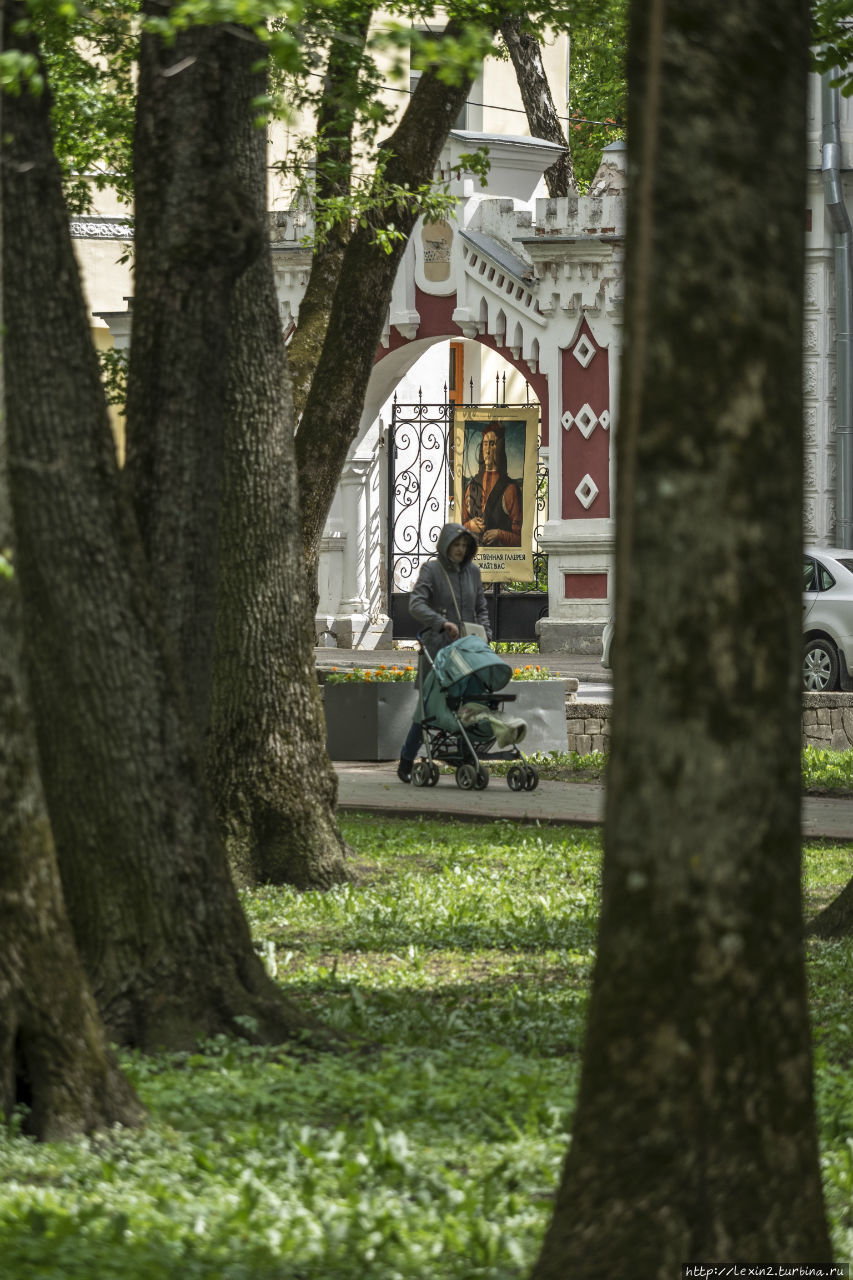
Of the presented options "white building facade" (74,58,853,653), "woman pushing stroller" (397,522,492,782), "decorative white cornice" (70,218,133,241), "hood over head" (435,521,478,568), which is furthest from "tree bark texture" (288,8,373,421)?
"decorative white cornice" (70,218,133,241)

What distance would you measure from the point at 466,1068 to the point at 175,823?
46.4 inches

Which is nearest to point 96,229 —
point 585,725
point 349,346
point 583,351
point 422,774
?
point 583,351

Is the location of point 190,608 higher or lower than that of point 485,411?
lower

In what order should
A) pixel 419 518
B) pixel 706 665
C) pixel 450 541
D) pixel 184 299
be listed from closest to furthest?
pixel 706 665 → pixel 184 299 → pixel 450 541 → pixel 419 518

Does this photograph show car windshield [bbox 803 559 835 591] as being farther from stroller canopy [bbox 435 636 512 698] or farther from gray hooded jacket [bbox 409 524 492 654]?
stroller canopy [bbox 435 636 512 698]

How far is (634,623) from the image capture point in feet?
10.2

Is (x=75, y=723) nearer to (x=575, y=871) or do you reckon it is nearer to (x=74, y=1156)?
(x=74, y=1156)

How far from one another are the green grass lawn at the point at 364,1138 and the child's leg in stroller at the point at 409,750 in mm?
6593

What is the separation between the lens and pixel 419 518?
2861 cm

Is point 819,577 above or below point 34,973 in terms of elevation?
above

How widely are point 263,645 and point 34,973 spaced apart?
4827 mm

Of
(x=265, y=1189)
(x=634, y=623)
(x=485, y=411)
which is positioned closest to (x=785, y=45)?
(x=634, y=623)

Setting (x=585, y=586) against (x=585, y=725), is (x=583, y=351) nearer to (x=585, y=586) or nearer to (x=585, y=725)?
(x=585, y=586)

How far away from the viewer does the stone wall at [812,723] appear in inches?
680
